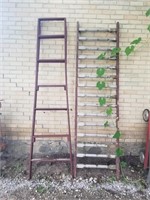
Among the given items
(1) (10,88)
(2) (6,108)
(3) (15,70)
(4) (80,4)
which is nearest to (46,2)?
(4) (80,4)

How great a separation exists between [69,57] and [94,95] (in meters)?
0.69

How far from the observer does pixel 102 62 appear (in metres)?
3.55

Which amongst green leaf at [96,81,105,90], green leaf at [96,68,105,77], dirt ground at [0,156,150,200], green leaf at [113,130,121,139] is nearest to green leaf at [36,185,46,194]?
dirt ground at [0,156,150,200]

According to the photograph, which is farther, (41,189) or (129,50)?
(129,50)

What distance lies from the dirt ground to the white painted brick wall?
0.54 meters

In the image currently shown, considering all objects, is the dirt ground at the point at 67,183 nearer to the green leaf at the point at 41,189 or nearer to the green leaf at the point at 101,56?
the green leaf at the point at 41,189

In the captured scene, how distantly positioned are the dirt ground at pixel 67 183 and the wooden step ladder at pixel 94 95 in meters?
0.21

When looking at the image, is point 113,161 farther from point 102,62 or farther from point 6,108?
point 6,108

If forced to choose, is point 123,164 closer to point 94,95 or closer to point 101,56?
point 94,95

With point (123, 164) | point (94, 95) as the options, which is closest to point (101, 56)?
point (94, 95)

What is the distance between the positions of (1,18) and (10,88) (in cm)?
105

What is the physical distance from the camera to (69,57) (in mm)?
3541

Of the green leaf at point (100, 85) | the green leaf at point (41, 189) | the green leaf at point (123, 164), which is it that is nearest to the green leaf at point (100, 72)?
the green leaf at point (100, 85)

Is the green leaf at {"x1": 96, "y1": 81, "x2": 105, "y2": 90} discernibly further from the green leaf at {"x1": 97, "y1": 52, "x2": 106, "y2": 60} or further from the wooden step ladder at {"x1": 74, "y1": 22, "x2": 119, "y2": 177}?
the green leaf at {"x1": 97, "y1": 52, "x2": 106, "y2": 60}
